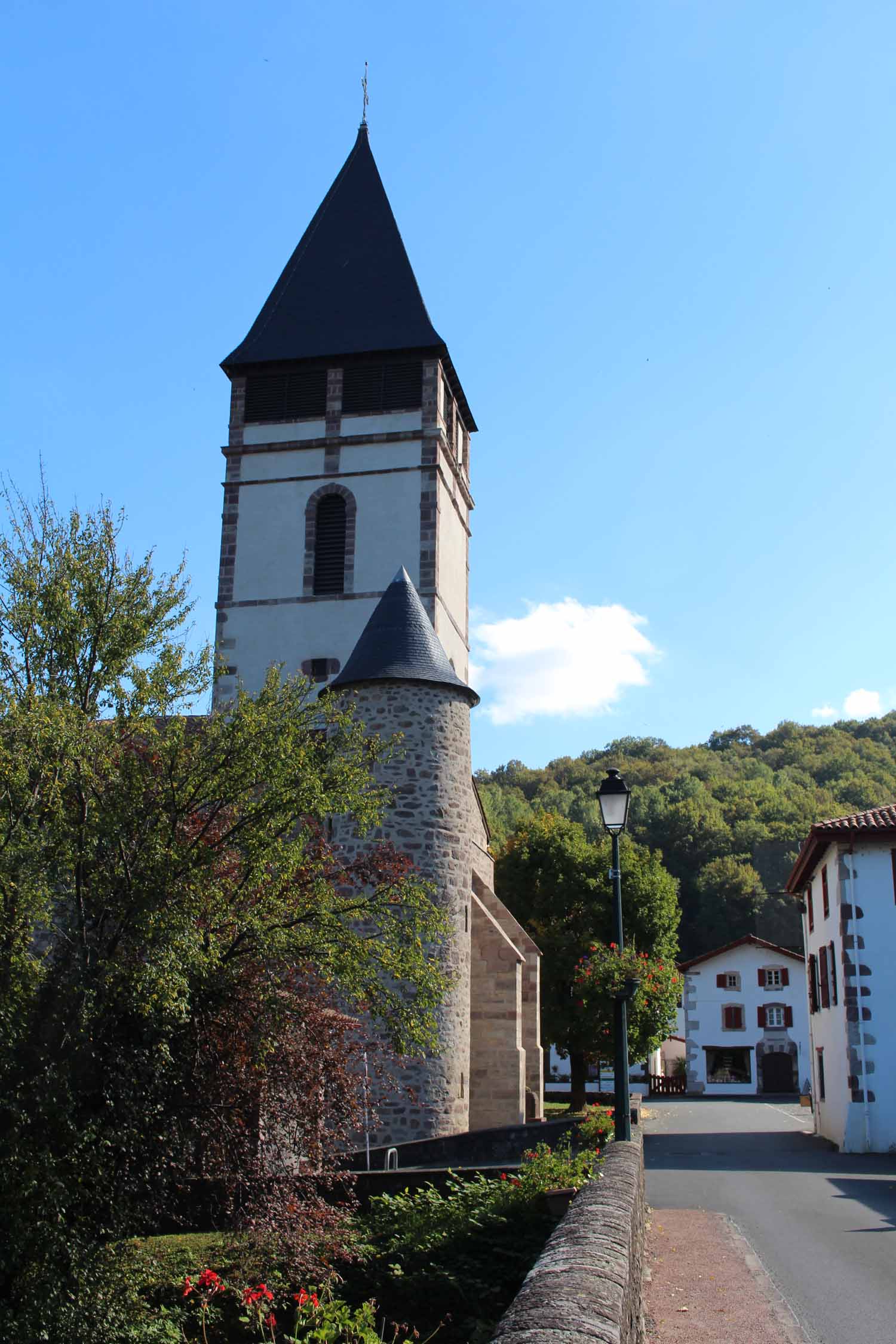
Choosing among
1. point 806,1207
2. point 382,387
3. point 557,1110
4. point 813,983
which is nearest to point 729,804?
point 557,1110

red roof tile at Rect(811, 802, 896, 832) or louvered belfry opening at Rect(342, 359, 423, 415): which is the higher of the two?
louvered belfry opening at Rect(342, 359, 423, 415)

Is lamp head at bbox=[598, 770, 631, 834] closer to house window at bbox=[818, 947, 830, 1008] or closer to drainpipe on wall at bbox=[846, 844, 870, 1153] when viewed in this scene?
drainpipe on wall at bbox=[846, 844, 870, 1153]

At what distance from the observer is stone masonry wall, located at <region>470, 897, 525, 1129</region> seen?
19.3 m

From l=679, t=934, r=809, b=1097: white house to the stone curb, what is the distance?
163ft

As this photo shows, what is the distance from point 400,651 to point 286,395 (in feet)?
38.9

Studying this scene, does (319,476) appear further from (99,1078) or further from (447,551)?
(99,1078)

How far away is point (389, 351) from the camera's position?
92.2 ft

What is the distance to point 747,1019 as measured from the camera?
55.2 m

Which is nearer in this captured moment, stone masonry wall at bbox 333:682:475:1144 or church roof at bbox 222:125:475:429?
stone masonry wall at bbox 333:682:475:1144

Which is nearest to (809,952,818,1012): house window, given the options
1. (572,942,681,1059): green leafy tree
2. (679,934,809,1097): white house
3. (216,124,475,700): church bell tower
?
(572,942,681,1059): green leafy tree

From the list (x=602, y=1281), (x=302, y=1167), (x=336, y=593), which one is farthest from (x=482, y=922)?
(x=602, y=1281)

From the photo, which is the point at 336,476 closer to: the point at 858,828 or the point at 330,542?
the point at 330,542

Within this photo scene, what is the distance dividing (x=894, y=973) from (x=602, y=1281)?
18611 mm

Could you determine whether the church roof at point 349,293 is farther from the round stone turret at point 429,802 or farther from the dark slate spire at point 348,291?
the round stone turret at point 429,802
